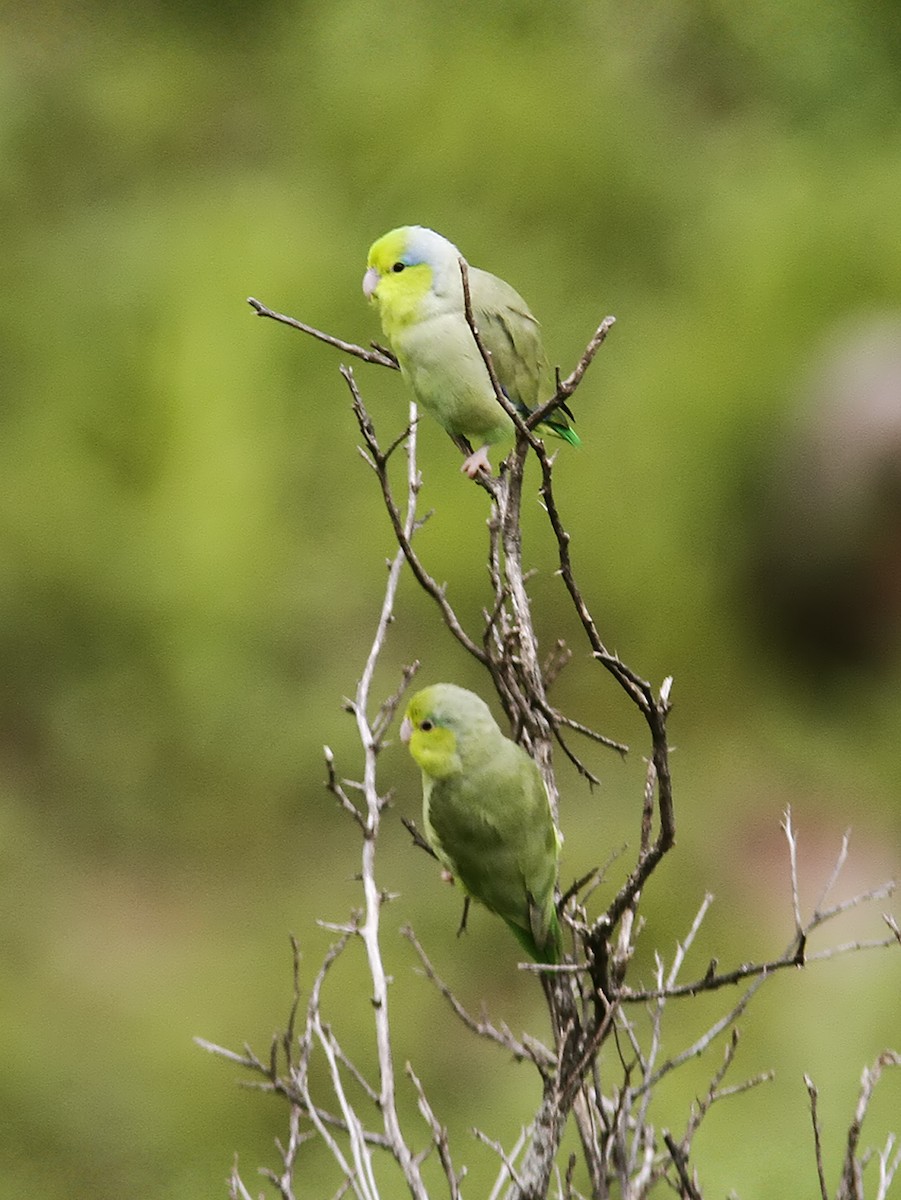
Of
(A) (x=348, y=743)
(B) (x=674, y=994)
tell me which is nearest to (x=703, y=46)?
(A) (x=348, y=743)

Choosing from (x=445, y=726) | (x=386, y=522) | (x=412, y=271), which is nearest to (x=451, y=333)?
(x=412, y=271)

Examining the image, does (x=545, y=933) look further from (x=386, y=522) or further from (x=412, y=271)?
(x=386, y=522)

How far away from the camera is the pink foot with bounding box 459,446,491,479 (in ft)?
7.34

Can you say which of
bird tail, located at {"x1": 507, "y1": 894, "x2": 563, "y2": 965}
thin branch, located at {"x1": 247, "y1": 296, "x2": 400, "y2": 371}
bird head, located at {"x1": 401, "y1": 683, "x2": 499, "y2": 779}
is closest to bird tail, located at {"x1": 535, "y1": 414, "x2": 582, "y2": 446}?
thin branch, located at {"x1": 247, "y1": 296, "x2": 400, "y2": 371}

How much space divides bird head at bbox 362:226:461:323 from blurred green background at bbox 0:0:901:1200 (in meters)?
2.20

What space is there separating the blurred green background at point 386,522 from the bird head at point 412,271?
220 centimetres

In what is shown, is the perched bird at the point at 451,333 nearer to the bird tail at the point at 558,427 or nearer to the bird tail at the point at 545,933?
the bird tail at the point at 558,427

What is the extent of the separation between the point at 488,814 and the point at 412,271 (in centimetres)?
72

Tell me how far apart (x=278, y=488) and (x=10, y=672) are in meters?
1.00

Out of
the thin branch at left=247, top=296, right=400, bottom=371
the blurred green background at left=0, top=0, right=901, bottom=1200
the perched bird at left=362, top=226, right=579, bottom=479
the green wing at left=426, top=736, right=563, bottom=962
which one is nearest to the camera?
the thin branch at left=247, top=296, right=400, bottom=371

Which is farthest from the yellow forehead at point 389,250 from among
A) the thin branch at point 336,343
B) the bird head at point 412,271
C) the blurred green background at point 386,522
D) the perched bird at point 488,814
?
the blurred green background at point 386,522

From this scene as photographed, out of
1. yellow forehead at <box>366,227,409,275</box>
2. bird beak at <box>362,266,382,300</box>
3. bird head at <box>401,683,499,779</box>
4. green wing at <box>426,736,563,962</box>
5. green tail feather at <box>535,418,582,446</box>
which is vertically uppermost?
yellow forehead at <box>366,227,409,275</box>

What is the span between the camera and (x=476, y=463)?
226cm

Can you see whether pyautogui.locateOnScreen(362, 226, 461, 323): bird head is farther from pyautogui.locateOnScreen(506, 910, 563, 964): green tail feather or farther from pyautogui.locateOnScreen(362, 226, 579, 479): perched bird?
pyautogui.locateOnScreen(506, 910, 563, 964): green tail feather
